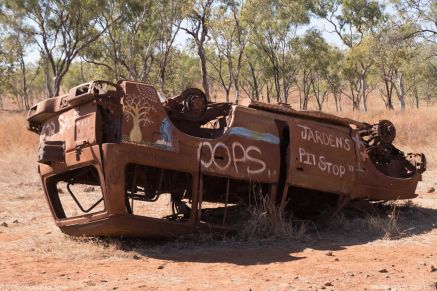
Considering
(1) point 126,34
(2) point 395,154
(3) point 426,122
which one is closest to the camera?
(2) point 395,154

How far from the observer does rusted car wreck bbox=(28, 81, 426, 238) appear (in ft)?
18.4

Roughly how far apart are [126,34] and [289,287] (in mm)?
30128

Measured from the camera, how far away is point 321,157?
6.93 meters

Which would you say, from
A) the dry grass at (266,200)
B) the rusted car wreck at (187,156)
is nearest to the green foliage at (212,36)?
the dry grass at (266,200)

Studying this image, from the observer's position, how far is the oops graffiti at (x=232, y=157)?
19.7 feet

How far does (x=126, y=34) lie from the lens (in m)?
32.8

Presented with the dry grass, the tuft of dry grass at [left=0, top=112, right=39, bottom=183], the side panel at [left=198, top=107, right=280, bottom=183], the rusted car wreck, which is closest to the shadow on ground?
the dry grass

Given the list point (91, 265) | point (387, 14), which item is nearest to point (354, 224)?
point (91, 265)

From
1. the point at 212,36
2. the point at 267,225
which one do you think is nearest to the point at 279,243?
the point at 267,225

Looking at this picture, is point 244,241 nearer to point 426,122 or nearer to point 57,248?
point 57,248

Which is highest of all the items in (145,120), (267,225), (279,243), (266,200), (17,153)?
(17,153)

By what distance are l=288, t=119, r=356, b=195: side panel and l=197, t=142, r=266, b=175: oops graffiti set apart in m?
0.50

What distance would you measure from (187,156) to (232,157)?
585 millimetres

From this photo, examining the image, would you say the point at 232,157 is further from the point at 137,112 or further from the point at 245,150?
the point at 137,112
